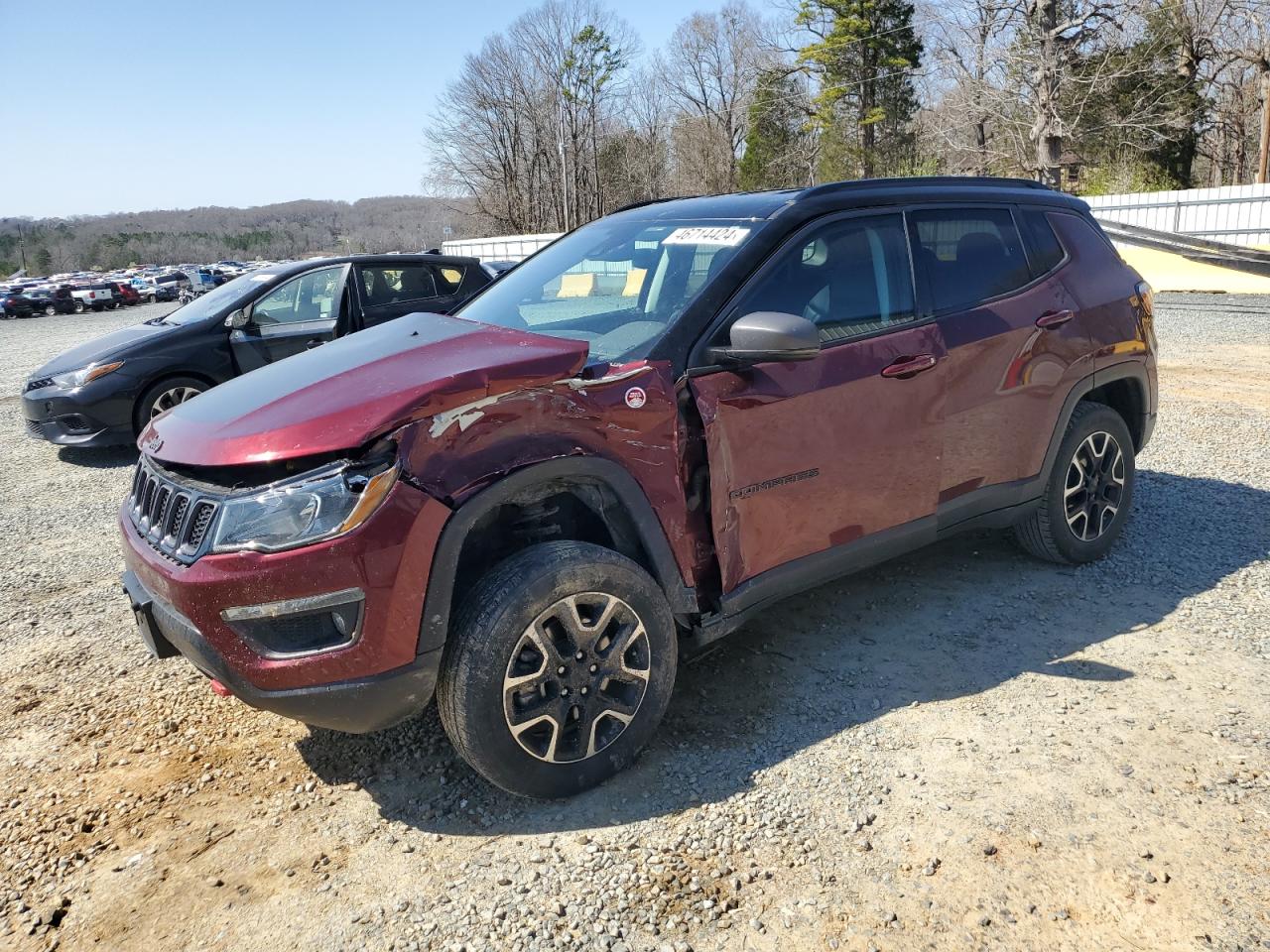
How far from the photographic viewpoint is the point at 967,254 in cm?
395

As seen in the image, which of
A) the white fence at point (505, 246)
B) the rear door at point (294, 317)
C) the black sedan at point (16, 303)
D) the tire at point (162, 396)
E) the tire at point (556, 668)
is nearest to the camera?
the tire at point (556, 668)

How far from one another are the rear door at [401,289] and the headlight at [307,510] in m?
5.94

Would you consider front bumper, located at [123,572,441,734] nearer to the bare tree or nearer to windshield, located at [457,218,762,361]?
windshield, located at [457,218,762,361]

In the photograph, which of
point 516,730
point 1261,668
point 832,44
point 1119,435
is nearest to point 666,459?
point 516,730

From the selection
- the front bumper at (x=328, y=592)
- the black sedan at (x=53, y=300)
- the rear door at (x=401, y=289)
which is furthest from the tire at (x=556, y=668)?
the black sedan at (x=53, y=300)

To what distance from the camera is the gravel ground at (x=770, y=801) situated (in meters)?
2.38

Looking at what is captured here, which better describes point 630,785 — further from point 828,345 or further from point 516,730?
point 828,345

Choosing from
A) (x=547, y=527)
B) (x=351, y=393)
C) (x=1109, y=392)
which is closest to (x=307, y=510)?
(x=351, y=393)

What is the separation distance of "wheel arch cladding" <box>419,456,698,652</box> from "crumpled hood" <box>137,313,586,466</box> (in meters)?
0.29

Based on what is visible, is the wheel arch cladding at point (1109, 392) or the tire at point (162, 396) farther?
the tire at point (162, 396)

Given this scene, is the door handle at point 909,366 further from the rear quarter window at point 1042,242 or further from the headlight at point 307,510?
the headlight at point 307,510

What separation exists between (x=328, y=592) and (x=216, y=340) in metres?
6.70

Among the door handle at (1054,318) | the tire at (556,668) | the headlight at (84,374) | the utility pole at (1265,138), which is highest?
the utility pole at (1265,138)

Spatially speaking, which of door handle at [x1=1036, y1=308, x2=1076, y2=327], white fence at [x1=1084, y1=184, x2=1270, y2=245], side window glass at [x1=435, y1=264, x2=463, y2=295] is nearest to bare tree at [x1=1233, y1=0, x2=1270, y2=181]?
white fence at [x1=1084, y1=184, x2=1270, y2=245]
